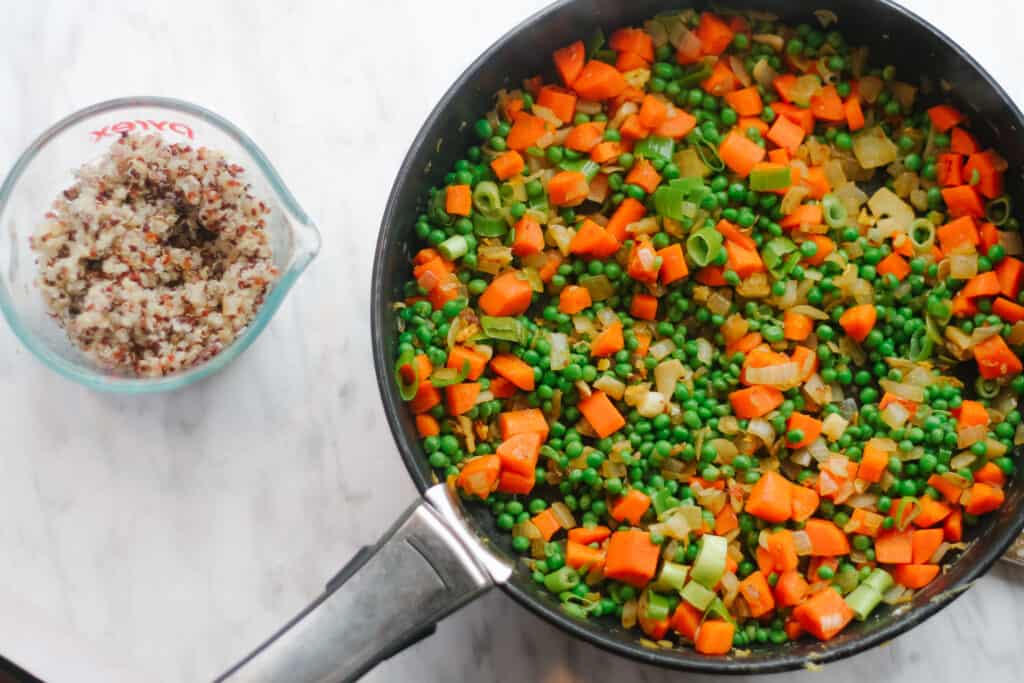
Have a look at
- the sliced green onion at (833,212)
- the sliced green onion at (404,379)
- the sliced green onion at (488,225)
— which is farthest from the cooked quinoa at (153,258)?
the sliced green onion at (833,212)

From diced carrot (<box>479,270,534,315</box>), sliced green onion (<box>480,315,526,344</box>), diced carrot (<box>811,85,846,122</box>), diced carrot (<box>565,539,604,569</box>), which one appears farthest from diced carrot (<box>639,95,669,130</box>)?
diced carrot (<box>565,539,604,569</box>)

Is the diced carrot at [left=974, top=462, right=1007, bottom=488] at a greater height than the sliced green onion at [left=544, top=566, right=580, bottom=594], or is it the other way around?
the diced carrot at [left=974, top=462, right=1007, bottom=488]

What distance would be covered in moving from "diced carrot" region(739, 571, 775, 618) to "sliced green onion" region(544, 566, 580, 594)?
1.24 ft

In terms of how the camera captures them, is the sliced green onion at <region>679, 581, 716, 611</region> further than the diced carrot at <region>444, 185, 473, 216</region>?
No

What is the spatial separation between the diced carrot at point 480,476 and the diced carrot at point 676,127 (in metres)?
0.89

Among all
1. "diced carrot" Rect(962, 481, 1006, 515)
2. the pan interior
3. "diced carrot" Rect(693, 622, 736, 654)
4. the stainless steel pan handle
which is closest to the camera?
the stainless steel pan handle

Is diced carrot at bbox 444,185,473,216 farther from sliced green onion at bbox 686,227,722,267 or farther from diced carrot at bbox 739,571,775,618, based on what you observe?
diced carrot at bbox 739,571,775,618

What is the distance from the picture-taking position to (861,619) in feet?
7.55

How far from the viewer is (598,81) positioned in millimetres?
2475

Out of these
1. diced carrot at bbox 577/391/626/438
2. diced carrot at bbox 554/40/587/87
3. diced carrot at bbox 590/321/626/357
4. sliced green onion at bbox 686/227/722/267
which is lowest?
diced carrot at bbox 577/391/626/438

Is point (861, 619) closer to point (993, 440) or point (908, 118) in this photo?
point (993, 440)

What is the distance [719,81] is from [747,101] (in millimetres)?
85

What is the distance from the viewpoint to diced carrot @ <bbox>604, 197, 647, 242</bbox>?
2.46m

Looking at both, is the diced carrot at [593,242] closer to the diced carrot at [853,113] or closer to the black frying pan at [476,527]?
the black frying pan at [476,527]
